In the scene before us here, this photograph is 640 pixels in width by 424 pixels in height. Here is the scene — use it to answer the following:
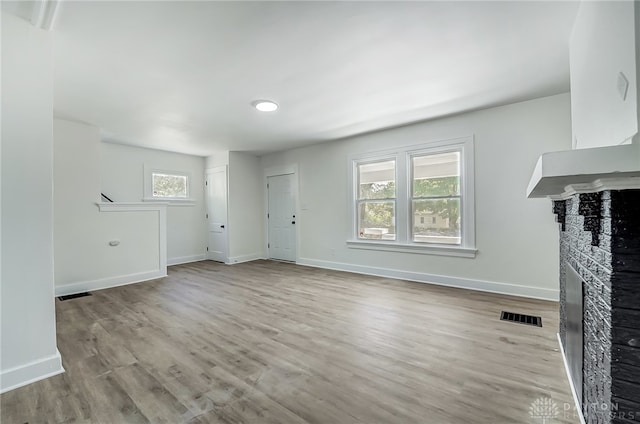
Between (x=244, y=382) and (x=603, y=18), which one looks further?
(x=244, y=382)

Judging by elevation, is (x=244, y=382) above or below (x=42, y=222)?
below

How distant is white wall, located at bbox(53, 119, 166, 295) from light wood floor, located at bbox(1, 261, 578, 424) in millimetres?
644

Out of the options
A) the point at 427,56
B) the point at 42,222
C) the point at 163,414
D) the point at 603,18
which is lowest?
the point at 163,414

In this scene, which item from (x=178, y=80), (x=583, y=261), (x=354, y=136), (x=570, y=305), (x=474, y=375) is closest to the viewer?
(x=583, y=261)

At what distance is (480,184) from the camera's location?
3.79m

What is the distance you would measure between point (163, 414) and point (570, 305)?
253cm

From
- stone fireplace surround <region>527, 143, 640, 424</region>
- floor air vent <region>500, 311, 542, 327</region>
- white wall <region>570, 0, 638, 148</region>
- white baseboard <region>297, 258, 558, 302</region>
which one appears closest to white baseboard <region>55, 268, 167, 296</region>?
white baseboard <region>297, 258, 558, 302</region>

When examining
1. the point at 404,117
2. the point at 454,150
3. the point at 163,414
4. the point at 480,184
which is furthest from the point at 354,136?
the point at 163,414

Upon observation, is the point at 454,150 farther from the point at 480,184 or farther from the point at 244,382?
the point at 244,382

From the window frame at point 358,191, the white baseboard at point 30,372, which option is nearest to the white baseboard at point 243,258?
the window frame at point 358,191

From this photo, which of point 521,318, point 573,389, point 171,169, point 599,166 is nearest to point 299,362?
point 573,389

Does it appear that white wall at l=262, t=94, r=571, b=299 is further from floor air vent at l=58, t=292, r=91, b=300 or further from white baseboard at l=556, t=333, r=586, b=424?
floor air vent at l=58, t=292, r=91, b=300

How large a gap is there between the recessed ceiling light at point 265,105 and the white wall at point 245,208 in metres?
2.82

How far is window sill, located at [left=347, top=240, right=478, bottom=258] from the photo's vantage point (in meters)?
3.90
